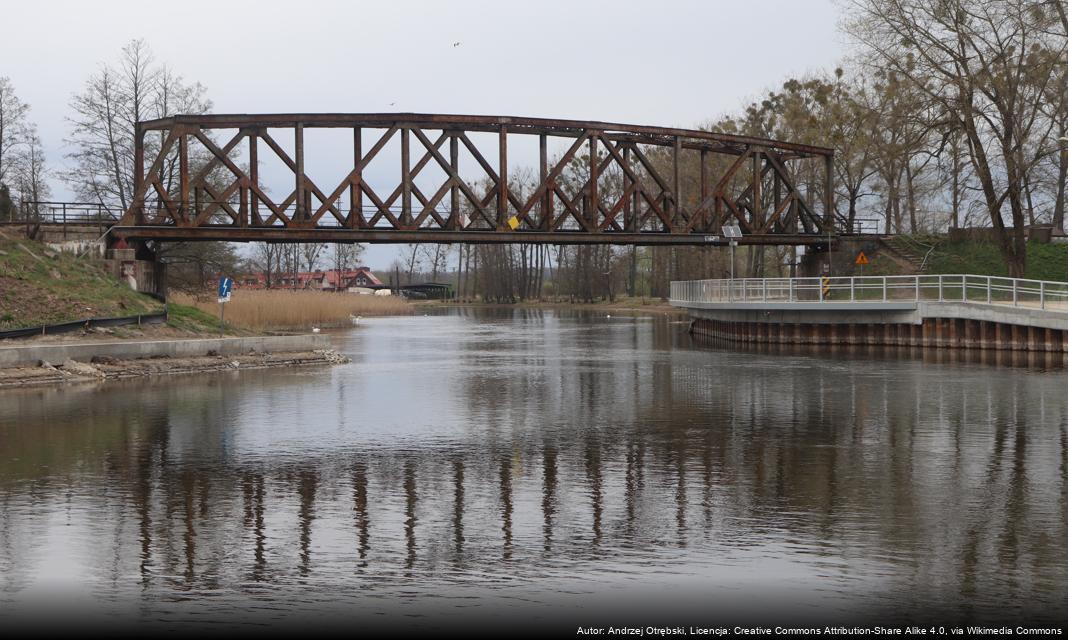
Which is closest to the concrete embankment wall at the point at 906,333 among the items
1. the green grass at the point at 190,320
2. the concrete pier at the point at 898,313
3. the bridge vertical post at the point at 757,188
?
the concrete pier at the point at 898,313

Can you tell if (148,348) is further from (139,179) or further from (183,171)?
(139,179)

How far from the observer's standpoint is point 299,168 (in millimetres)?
50812

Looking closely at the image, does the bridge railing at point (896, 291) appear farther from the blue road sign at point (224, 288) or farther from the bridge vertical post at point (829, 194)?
the blue road sign at point (224, 288)

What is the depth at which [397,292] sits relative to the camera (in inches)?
6225

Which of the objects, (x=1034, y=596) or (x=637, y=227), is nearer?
(x=1034, y=596)

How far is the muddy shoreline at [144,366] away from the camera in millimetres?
29062

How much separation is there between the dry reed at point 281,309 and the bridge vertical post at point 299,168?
216 inches

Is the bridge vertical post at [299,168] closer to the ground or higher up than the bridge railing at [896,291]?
higher up

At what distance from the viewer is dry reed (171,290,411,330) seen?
56.1 m

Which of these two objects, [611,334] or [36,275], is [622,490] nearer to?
[36,275]

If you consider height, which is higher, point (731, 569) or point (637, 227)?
point (637, 227)

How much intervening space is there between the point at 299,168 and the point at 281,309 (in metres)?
12.1

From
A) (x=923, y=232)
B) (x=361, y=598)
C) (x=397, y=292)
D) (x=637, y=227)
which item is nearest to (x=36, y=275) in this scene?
(x=637, y=227)

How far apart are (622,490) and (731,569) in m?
3.82
